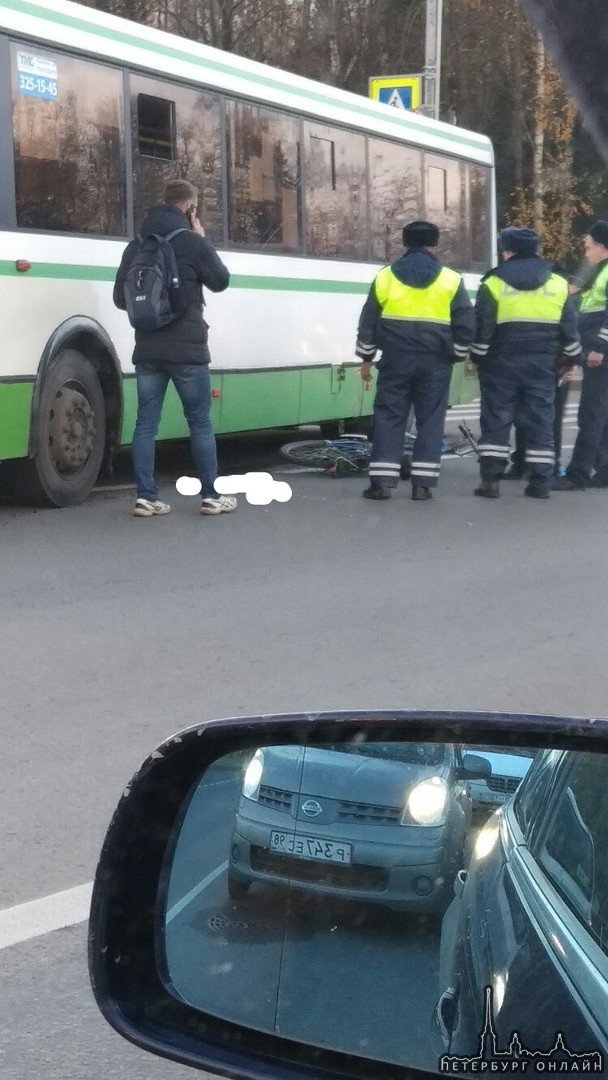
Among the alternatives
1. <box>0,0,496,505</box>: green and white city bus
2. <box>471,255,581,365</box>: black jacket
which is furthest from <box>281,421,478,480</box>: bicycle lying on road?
Result: <box>471,255,581,365</box>: black jacket

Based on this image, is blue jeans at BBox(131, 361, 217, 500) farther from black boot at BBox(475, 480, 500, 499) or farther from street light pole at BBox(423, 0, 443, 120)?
street light pole at BBox(423, 0, 443, 120)

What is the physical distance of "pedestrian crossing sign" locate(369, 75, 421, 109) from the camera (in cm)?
2062

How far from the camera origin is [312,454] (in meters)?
13.0

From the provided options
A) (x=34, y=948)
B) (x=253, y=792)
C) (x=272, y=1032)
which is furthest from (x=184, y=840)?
(x=34, y=948)

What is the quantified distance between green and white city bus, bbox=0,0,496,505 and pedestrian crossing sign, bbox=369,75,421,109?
5318 millimetres

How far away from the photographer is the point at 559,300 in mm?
11008

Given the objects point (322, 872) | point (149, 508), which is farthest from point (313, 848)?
point (149, 508)

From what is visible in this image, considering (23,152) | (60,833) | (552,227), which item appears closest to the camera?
(60,833)

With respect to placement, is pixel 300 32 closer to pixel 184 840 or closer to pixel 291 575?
pixel 291 575

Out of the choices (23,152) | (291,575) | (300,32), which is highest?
(300,32)

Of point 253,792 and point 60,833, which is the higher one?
point 253,792

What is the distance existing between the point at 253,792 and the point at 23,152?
8.33 metres

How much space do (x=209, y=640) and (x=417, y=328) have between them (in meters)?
4.87

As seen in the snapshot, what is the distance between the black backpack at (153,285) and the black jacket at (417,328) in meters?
1.76
